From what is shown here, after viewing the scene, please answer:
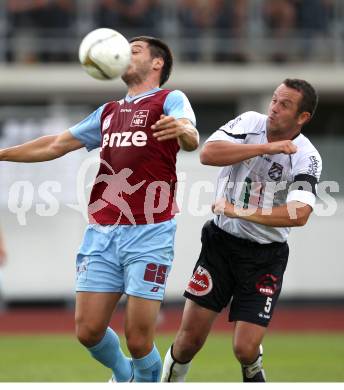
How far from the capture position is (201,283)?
25.3 feet

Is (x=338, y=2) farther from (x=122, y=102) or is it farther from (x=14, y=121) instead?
(x=122, y=102)

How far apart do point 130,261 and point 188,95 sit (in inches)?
558

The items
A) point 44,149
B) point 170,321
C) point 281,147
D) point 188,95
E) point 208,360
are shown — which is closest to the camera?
point 281,147

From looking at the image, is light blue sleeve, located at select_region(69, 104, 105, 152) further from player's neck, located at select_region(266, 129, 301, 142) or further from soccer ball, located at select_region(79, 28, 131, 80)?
player's neck, located at select_region(266, 129, 301, 142)

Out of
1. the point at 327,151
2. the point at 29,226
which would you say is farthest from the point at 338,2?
the point at 29,226

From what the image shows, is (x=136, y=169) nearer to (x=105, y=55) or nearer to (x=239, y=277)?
(x=105, y=55)

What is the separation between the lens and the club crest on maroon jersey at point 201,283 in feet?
25.2

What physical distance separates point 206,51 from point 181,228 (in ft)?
13.8

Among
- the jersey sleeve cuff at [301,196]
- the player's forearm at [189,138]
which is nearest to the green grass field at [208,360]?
the jersey sleeve cuff at [301,196]

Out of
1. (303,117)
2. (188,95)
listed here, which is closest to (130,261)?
(303,117)

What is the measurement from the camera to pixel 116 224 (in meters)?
7.37

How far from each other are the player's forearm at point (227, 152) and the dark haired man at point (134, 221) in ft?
0.84

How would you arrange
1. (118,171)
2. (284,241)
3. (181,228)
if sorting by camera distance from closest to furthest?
(118,171) → (284,241) → (181,228)

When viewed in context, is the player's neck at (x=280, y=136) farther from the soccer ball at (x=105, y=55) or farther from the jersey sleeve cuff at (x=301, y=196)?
the soccer ball at (x=105, y=55)
